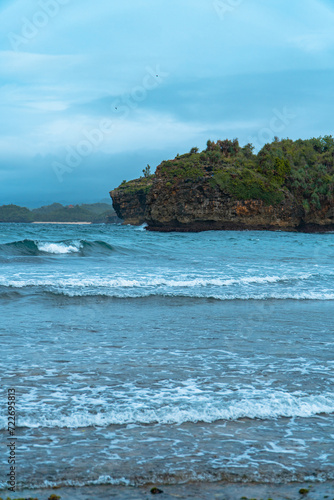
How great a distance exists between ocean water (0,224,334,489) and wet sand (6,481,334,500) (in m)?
0.10

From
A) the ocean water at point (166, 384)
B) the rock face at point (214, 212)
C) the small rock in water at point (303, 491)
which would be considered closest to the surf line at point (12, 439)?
the ocean water at point (166, 384)

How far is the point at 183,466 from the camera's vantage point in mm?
3752

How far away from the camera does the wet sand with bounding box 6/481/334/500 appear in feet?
10.8

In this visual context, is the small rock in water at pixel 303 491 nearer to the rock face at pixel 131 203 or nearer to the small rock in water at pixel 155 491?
the small rock in water at pixel 155 491

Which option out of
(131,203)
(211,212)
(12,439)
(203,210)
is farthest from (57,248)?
(131,203)

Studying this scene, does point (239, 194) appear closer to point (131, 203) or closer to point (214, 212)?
point (214, 212)

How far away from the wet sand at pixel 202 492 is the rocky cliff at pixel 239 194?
69130 millimetres

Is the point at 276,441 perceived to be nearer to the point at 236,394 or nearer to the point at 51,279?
the point at 236,394

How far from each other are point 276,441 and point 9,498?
2.35 meters

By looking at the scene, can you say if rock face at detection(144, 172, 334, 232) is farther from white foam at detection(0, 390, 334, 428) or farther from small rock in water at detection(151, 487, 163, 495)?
small rock in water at detection(151, 487, 163, 495)

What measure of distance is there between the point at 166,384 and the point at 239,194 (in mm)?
69547

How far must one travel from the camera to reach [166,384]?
5.81m

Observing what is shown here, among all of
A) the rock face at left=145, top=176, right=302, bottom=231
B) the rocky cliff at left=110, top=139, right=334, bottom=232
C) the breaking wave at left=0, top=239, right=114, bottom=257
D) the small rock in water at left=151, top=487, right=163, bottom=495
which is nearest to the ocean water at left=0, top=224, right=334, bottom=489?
the small rock in water at left=151, top=487, right=163, bottom=495

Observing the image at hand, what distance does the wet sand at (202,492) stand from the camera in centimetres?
330
